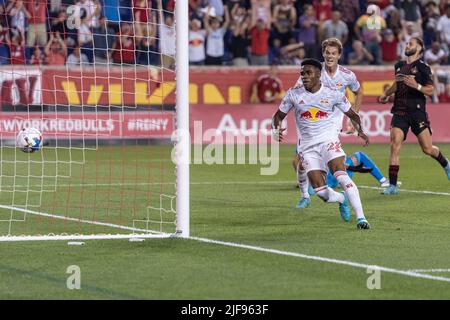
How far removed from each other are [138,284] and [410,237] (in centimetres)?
422

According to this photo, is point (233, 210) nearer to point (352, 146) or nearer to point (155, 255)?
point (155, 255)

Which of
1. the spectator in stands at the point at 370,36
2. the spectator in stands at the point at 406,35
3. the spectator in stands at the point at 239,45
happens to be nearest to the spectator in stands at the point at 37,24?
the spectator in stands at the point at 239,45

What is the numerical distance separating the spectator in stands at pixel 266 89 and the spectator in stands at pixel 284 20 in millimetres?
2074

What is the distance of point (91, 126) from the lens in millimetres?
29312

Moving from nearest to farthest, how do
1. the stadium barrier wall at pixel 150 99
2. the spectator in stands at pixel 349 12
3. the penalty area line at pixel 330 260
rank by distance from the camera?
the penalty area line at pixel 330 260 < the stadium barrier wall at pixel 150 99 < the spectator in stands at pixel 349 12

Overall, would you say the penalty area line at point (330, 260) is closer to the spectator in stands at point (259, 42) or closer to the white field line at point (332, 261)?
the white field line at point (332, 261)

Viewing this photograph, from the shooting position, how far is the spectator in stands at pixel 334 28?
32.9 meters

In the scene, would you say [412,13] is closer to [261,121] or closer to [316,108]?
[261,121]

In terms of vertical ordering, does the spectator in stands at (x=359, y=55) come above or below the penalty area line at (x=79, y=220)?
above

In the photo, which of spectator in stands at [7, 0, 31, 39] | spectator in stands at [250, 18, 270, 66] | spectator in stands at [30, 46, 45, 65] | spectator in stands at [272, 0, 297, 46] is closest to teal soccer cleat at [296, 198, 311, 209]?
spectator in stands at [7, 0, 31, 39]

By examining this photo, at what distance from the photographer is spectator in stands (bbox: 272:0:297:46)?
33094mm

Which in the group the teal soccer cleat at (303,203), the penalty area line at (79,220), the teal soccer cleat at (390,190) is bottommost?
the penalty area line at (79,220)

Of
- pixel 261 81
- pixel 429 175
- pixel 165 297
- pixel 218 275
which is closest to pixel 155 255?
pixel 218 275

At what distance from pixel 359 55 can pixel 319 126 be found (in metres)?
19.5
